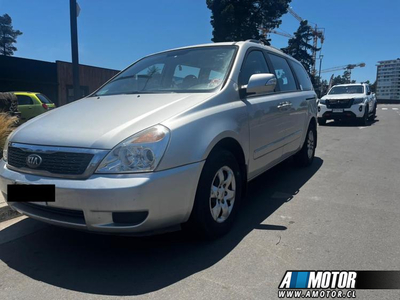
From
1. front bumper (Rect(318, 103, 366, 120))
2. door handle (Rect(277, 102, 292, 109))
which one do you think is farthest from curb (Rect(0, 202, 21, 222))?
front bumper (Rect(318, 103, 366, 120))

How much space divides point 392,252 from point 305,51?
60960 mm

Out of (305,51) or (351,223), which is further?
(305,51)

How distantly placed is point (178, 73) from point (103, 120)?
134cm

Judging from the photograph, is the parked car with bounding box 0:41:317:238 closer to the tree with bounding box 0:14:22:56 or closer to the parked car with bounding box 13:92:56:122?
the parked car with bounding box 13:92:56:122

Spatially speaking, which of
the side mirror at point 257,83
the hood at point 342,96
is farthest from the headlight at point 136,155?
the hood at point 342,96

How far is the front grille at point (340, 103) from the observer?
44.1 feet

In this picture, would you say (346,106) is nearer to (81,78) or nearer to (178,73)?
(178,73)

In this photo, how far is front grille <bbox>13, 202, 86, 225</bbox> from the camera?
245 cm

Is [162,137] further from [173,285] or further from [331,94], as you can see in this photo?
[331,94]

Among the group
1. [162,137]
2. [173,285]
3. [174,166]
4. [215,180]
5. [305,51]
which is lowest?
[173,285]

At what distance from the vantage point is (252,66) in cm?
385

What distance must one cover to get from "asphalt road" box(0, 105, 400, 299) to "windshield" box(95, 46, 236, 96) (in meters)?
1.52

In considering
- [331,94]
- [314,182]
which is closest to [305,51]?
[331,94]

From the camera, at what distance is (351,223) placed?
3410 millimetres
